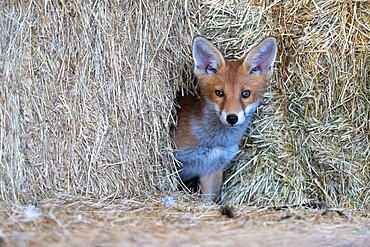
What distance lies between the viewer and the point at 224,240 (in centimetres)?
305

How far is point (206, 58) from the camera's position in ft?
15.5

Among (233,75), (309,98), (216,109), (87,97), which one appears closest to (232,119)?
(216,109)

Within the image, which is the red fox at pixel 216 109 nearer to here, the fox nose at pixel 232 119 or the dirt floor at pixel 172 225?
the fox nose at pixel 232 119

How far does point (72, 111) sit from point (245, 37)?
1.39m

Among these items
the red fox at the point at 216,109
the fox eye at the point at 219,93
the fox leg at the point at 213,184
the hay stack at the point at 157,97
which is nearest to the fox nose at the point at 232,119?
the red fox at the point at 216,109

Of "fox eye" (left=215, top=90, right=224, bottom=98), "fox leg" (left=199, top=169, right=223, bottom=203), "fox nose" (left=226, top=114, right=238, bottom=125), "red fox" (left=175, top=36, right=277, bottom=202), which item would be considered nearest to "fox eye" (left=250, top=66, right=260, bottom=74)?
"red fox" (left=175, top=36, right=277, bottom=202)

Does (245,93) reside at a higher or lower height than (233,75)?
lower

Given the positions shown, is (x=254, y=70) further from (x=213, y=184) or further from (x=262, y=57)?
(x=213, y=184)

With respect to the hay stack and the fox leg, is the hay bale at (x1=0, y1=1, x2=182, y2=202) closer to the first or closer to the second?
the hay stack

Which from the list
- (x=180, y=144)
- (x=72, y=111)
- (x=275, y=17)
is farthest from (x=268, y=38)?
(x=72, y=111)

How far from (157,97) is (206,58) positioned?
0.47 metres

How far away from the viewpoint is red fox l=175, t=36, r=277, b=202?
461cm

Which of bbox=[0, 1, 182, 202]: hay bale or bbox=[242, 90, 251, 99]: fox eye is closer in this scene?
bbox=[0, 1, 182, 202]: hay bale

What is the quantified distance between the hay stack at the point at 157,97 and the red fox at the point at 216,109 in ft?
0.42
